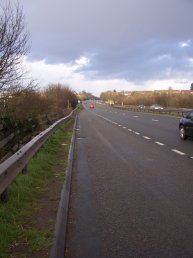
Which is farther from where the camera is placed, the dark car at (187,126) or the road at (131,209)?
the dark car at (187,126)

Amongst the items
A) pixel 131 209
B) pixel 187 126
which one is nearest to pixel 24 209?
pixel 131 209

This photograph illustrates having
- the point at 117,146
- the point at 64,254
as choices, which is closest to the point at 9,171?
the point at 64,254

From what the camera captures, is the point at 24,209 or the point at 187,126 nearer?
the point at 24,209

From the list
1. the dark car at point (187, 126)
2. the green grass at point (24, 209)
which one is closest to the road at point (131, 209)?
the green grass at point (24, 209)

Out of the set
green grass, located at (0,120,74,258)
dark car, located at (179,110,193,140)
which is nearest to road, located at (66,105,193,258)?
green grass, located at (0,120,74,258)

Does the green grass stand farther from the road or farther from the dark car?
the dark car

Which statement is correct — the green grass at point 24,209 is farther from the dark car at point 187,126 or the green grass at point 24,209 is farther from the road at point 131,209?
the dark car at point 187,126

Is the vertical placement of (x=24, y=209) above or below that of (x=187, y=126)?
below

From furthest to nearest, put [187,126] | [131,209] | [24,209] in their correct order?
[187,126]
[131,209]
[24,209]

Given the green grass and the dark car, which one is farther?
the dark car

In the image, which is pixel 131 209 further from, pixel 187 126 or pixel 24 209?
pixel 187 126

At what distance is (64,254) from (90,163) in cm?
810

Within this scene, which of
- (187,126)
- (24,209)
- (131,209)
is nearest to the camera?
(24,209)

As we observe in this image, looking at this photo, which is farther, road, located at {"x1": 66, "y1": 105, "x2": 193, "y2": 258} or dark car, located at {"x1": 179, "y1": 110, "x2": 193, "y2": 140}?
dark car, located at {"x1": 179, "y1": 110, "x2": 193, "y2": 140}
